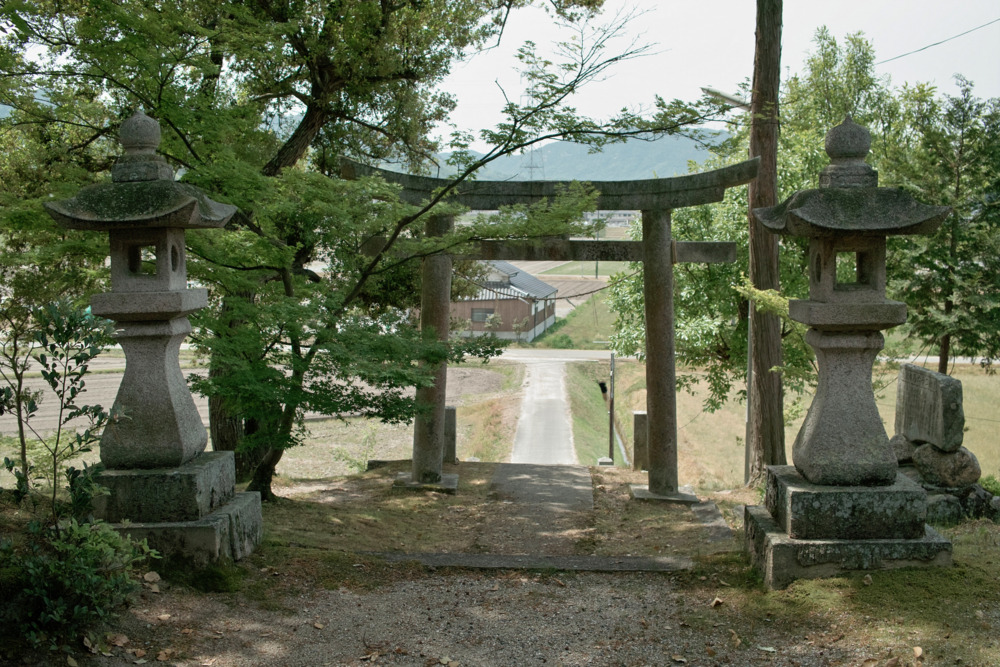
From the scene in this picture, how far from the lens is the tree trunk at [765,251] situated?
422 inches

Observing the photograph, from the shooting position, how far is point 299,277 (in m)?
8.62

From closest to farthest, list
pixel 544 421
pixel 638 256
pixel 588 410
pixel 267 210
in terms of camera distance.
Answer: pixel 267 210, pixel 638 256, pixel 544 421, pixel 588 410

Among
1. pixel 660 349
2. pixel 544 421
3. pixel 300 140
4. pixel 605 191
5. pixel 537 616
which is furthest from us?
pixel 544 421

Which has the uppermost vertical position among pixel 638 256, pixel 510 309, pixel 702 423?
pixel 510 309

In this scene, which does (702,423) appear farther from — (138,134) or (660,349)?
(138,134)

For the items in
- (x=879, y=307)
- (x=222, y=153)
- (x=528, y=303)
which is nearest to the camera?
(x=879, y=307)

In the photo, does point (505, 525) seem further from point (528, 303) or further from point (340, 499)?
point (528, 303)

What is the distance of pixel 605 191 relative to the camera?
33.3 ft

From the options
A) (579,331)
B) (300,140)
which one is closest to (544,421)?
(300,140)

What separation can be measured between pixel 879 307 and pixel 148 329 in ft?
15.2

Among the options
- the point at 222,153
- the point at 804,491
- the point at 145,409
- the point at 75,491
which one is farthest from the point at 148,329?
the point at 804,491

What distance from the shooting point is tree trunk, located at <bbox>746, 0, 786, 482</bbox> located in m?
10.7

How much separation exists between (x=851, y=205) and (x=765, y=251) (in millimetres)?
6275

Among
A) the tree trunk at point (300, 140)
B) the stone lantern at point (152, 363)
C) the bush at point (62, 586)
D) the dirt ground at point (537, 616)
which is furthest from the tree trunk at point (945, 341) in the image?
the bush at point (62, 586)
